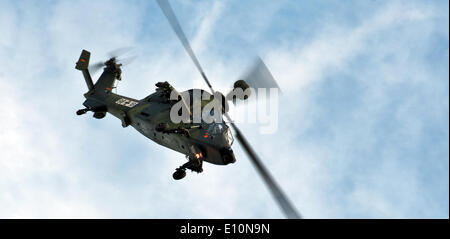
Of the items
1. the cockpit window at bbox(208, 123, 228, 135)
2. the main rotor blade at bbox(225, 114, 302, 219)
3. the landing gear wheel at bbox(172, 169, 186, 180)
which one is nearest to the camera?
the main rotor blade at bbox(225, 114, 302, 219)

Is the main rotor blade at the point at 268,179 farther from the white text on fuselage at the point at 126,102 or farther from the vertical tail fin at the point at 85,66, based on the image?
the vertical tail fin at the point at 85,66

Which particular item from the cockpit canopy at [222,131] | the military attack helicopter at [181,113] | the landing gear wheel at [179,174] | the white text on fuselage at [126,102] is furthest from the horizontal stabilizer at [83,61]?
the landing gear wheel at [179,174]

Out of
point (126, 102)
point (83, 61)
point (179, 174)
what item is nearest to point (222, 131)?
point (179, 174)

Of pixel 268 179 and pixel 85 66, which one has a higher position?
pixel 85 66

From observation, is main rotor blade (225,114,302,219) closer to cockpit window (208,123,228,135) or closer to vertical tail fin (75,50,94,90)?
cockpit window (208,123,228,135)

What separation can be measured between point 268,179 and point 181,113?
9.55m

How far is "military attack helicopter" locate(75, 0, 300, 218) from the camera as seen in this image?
73.9ft

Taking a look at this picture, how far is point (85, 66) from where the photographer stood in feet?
114

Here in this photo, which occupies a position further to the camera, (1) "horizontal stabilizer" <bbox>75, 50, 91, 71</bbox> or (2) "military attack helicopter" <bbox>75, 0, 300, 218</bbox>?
(1) "horizontal stabilizer" <bbox>75, 50, 91, 71</bbox>

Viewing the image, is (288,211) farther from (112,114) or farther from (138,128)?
(112,114)

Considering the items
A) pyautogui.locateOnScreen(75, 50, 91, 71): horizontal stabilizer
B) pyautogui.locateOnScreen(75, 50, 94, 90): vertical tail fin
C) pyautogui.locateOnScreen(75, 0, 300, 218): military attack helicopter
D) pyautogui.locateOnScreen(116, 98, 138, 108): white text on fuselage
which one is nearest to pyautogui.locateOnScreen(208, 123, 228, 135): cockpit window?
pyautogui.locateOnScreen(75, 0, 300, 218): military attack helicopter

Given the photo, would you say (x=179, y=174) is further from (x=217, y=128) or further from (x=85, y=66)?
(x=85, y=66)

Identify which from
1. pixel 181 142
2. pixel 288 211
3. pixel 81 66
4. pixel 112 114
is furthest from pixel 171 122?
pixel 81 66

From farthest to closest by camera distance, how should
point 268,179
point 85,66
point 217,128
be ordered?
point 85,66 < point 217,128 < point 268,179
